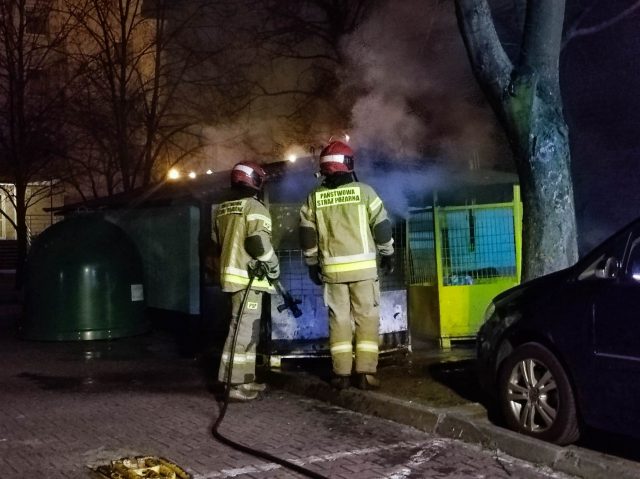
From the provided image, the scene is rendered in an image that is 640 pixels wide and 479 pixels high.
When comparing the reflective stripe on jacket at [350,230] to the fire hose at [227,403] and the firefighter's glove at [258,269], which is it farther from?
the fire hose at [227,403]

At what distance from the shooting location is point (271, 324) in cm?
752

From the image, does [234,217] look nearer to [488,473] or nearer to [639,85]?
[488,473]

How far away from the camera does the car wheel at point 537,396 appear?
4.58m

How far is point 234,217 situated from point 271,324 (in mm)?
1378

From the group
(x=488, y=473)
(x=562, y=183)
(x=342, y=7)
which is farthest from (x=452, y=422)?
(x=342, y=7)

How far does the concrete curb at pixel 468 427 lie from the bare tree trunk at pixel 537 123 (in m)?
1.71

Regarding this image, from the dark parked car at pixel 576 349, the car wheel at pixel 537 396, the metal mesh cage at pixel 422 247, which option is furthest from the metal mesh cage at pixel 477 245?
the car wheel at pixel 537 396

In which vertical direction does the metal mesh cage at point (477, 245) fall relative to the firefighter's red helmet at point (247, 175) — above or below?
below

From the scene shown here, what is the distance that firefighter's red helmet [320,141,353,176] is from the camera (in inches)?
246

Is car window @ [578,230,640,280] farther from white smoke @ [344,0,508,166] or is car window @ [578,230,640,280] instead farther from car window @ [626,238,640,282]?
white smoke @ [344,0,508,166]

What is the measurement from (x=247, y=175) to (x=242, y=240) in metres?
0.57

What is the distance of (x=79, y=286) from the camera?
33.1 ft

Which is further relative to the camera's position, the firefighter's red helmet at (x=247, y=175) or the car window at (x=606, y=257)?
the firefighter's red helmet at (x=247, y=175)

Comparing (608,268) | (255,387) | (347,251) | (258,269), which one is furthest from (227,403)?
(608,268)
